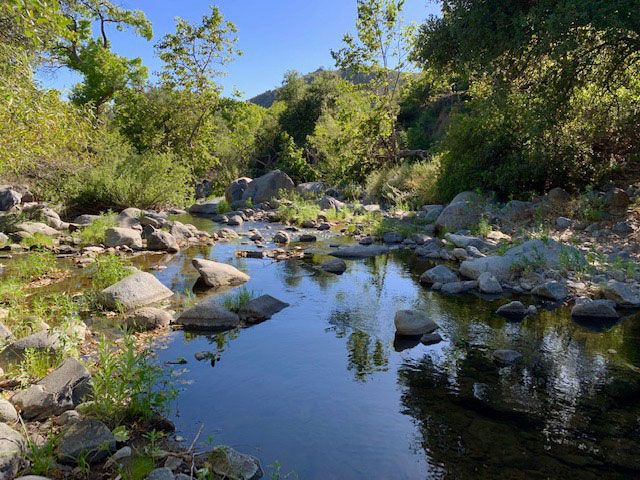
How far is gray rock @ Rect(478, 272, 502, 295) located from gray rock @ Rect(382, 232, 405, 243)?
5.11 metres

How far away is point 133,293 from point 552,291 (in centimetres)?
678

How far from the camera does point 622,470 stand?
377cm

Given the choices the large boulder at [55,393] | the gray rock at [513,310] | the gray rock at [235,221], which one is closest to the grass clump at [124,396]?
the large boulder at [55,393]

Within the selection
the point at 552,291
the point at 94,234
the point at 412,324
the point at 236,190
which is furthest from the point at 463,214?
the point at 236,190

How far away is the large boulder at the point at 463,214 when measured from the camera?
45.8 feet

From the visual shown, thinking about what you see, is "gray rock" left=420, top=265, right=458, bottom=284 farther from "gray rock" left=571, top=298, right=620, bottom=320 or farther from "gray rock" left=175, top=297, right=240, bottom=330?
"gray rock" left=175, top=297, right=240, bottom=330

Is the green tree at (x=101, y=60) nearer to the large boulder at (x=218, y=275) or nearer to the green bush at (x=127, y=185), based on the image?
the green bush at (x=127, y=185)

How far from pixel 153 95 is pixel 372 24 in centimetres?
1254

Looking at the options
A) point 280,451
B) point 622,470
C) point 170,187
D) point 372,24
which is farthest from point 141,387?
point 372,24

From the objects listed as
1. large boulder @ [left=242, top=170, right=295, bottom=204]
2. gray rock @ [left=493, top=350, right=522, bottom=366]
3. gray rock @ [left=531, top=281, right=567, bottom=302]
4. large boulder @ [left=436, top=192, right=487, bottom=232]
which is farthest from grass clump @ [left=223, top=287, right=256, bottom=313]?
large boulder @ [left=242, top=170, right=295, bottom=204]

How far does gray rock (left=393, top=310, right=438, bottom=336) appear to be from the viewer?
22.0 feet

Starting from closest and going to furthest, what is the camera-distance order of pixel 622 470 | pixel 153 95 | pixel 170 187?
pixel 622 470 < pixel 170 187 < pixel 153 95

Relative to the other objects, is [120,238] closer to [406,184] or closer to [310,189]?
[406,184]

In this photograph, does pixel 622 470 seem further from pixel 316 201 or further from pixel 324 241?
pixel 316 201
